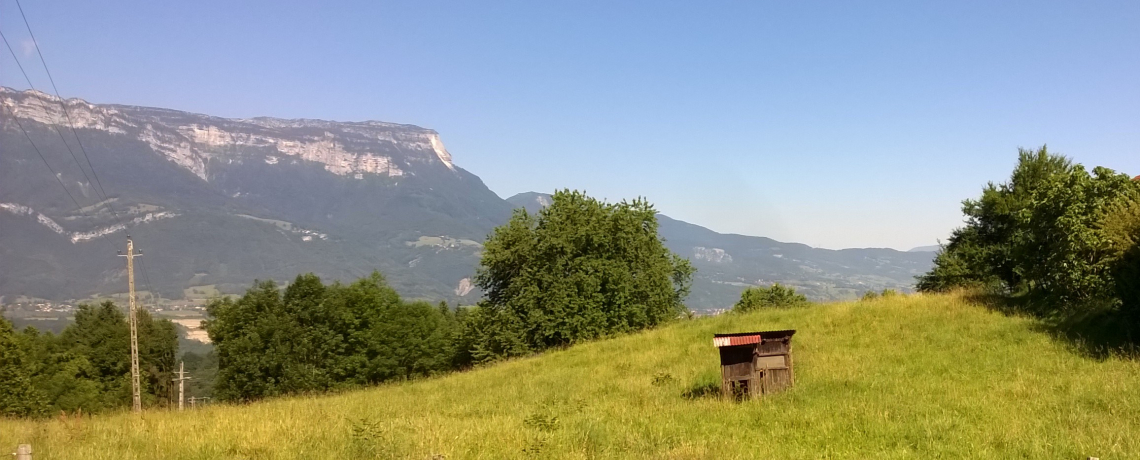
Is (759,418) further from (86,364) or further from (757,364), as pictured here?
(86,364)

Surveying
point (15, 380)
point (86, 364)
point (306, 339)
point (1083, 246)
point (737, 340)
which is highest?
point (1083, 246)

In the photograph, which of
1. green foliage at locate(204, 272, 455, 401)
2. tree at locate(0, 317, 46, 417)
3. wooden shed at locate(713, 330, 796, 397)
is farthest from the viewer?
green foliage at locate(204, 272, 455, 401)

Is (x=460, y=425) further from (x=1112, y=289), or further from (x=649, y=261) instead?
(x=649, y=261)

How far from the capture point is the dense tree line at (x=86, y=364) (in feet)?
170

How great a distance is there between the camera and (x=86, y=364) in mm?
63938

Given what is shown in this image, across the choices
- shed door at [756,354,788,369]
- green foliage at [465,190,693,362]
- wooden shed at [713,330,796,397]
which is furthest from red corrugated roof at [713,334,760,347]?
green foliage at [465,190,693,362]

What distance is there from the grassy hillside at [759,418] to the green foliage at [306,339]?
4361cm

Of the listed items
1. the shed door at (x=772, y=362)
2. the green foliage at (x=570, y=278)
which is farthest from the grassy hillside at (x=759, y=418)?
the green foliage at (x=570, y=278)

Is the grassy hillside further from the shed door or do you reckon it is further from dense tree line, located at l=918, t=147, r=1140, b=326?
dense tree line, located at l=918, t=147, r=1140, b=326

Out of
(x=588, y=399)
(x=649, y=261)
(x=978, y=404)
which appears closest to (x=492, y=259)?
(x=649, y=261)

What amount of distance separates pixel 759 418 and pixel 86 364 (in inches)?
2793

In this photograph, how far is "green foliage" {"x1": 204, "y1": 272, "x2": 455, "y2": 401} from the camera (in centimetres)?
6012

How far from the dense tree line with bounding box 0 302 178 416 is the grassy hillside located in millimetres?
47111

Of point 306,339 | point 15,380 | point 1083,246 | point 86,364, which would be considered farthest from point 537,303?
point 86,364
